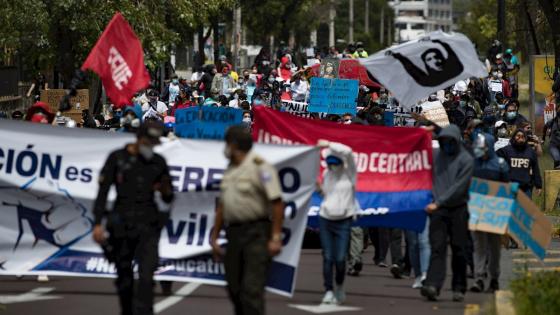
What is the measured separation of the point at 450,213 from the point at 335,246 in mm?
1223

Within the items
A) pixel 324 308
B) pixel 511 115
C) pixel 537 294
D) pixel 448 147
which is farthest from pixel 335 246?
pixel 511 115

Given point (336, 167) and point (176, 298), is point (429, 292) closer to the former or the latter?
point (336, 167)

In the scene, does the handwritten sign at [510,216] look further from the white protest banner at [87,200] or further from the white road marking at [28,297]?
the white road marking at [28,297]

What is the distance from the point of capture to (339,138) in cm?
1708

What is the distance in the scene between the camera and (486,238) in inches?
671

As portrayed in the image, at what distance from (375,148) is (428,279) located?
5.49 feet

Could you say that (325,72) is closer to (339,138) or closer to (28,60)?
(28,60)

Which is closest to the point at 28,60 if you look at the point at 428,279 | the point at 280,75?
the point at 280,75

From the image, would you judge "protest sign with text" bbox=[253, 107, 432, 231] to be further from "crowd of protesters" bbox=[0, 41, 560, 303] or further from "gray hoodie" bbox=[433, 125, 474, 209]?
"gray hoodie" bbox=[433, 125, 474, 209]

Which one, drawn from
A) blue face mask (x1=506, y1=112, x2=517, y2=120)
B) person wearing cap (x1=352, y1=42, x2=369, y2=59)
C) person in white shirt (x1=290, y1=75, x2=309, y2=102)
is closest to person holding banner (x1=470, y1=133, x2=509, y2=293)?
blue face mask (x1=506, y1=112, x2=517, y2=120)

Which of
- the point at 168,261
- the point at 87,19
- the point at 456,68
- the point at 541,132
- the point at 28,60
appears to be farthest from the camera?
the point at 28,60

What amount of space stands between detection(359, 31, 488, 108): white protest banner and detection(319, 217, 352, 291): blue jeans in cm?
253

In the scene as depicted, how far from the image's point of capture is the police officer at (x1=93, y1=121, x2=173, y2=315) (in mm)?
13062

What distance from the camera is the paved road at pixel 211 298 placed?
1509 cm
